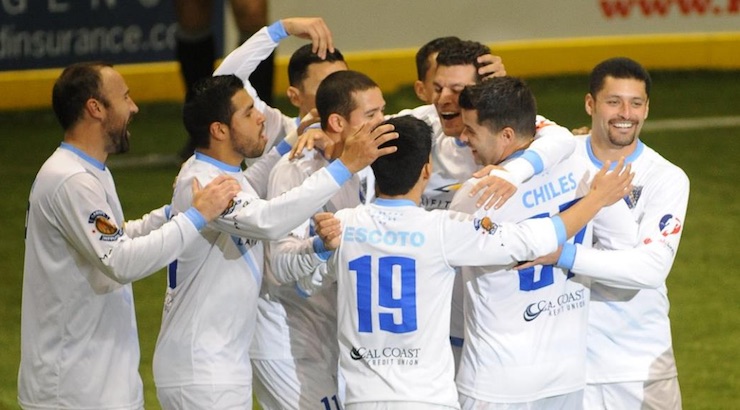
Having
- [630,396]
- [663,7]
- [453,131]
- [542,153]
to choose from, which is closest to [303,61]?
[453,131]

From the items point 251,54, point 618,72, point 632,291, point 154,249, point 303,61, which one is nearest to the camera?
point 154,249

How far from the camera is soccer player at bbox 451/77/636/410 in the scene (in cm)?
461

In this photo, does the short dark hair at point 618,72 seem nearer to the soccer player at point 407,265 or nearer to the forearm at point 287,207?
the soccer player at point 407,265

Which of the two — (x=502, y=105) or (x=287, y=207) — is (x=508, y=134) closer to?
(x=502, y=105)

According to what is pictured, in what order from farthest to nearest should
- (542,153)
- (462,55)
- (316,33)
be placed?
(316,33), (462,55), (542,153)

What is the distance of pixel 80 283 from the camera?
15.5 feet

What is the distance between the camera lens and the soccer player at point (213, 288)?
189 inches

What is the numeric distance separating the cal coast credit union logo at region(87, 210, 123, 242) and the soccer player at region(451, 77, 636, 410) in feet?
3.90

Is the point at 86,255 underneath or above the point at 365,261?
underneath

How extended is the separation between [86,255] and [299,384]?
3.53 ft

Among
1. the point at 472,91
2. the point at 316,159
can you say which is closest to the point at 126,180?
the point at 316,159

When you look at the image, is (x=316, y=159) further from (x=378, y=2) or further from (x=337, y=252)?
(x=378, y=2)

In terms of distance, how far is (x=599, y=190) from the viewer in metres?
4.59

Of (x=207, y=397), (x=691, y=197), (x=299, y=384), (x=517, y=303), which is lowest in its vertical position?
(x=691, y=197)
